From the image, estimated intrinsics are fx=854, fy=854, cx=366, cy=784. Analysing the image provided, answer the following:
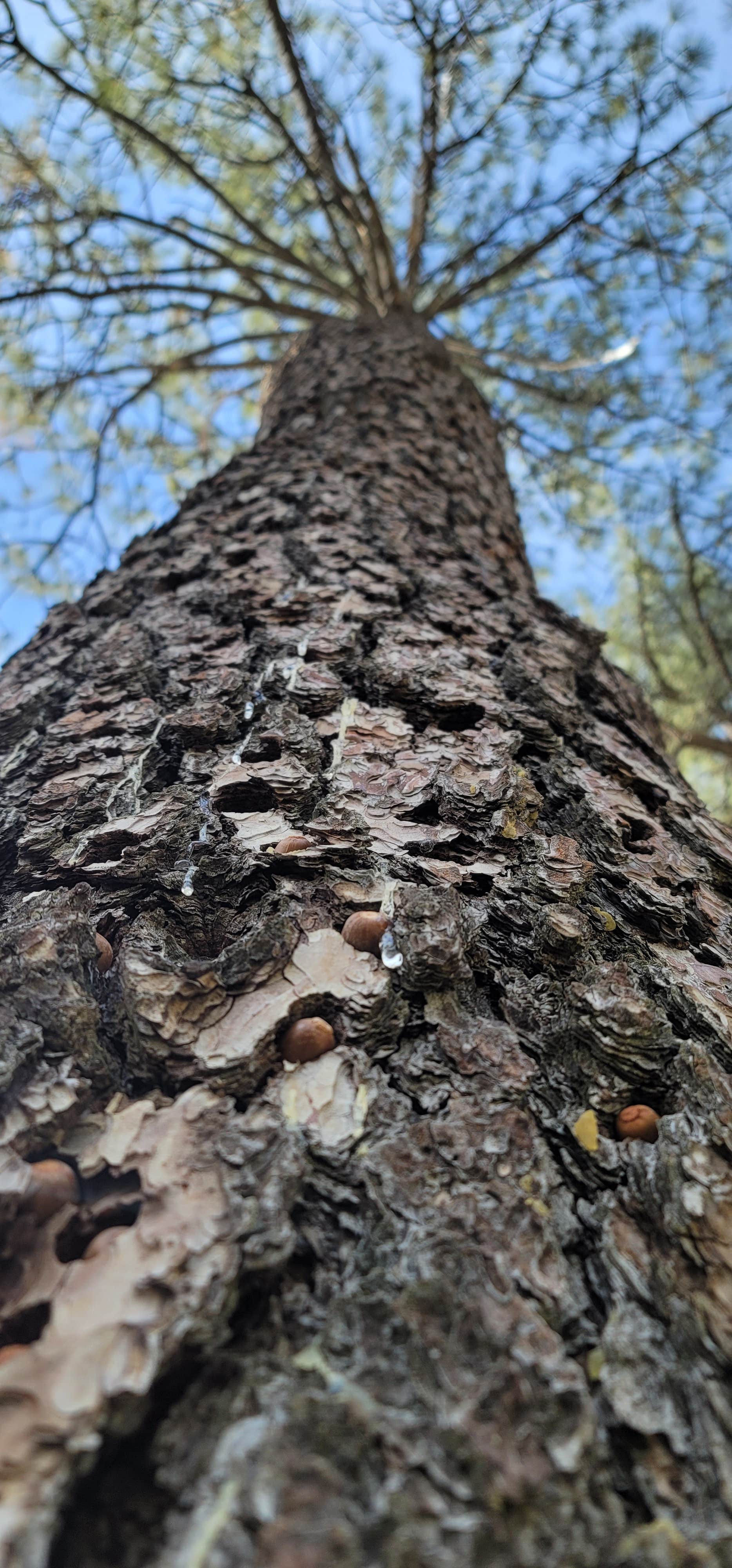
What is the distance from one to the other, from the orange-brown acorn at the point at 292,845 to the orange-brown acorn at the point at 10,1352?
1.81ft

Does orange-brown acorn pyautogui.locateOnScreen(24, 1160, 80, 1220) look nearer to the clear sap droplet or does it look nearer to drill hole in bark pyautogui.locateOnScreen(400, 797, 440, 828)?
the clear sap droplet

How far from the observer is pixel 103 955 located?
3.08 feet

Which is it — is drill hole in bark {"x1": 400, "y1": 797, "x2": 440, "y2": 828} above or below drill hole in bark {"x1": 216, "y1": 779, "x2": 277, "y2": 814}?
above

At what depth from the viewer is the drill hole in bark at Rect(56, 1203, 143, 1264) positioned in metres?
0.67

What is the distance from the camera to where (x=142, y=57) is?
117 inches

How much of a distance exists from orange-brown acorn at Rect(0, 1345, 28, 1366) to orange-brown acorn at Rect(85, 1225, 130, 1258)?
0.23ft

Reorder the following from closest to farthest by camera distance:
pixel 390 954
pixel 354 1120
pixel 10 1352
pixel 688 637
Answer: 1. pixel 10 1352
2. pixel 354 1120
3. pixel 390 954
4. pixel 688 637

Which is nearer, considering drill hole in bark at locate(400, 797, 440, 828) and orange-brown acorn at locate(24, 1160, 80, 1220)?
orange-brown acorn at locate(24, 1160, 80, 1220)

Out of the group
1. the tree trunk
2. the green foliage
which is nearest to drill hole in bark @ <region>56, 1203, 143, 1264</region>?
the tree trunk

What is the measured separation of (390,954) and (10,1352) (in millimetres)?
470

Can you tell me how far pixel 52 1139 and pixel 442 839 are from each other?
1.85ft

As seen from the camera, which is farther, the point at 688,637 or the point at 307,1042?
the point at 688,637

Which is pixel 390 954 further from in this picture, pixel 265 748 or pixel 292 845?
pixel 265 748

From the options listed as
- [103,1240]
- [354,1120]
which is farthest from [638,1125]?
[103,1240]
